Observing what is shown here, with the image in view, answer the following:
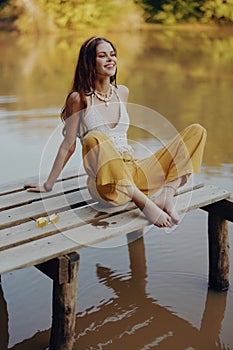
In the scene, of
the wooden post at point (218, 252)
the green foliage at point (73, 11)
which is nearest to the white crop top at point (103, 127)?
the wooden post at point (218, 252)

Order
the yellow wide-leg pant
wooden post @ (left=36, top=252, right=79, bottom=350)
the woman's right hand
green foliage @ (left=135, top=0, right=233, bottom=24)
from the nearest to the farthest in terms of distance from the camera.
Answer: wooden post @ (left=36, top=252, right=79, bottom=350) → the yellow wide-leg pant → the woman's right hand → green foliage @ (left=135, top=0, right=233, bottom=24)

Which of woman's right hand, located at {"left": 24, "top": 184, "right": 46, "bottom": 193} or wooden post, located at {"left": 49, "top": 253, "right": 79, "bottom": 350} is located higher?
woman's right hand, located at {"left": 24, "top": 184, "right": 46, "bottom": 193}

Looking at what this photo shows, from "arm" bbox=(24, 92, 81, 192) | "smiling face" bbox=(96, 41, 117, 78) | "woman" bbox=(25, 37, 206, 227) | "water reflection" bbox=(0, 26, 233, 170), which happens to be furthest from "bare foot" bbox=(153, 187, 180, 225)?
"water reflection" bbox=(0, 26, 233, 170)

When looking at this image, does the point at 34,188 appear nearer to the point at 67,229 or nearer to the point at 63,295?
the point at 67,229

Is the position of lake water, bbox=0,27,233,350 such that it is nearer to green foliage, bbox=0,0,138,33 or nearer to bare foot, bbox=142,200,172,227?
bare foot, bbox=142,200,172,227

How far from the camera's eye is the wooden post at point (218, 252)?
269cm

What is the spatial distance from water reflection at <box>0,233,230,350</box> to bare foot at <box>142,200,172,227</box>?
469 mm

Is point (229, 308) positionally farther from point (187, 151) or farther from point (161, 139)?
point (161, 139)

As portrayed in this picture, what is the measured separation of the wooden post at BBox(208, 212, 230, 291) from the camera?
8.83 ft

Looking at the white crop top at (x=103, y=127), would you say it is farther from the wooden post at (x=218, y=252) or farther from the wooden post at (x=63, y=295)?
the wooden post at (x=63, y=295)

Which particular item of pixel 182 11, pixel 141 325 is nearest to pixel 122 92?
pixel 141 325

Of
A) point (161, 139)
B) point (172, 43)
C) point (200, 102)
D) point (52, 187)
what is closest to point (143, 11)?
point (172, 43)

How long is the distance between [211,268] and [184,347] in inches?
18.6

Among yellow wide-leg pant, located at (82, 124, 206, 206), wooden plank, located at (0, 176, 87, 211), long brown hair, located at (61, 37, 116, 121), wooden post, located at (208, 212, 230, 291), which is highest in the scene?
long brown hair, located at (61, 37, 116, 121)
